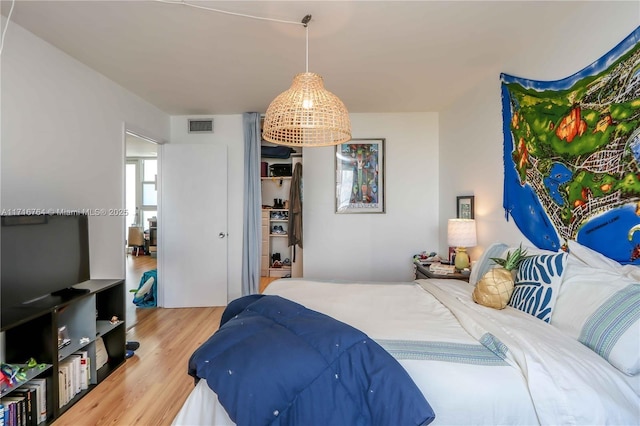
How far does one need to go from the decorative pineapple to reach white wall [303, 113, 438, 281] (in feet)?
6.68

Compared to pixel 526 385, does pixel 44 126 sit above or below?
above

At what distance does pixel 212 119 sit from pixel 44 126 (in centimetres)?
194

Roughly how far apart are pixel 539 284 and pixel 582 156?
787 millimetres

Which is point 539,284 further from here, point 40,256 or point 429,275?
point 40,256

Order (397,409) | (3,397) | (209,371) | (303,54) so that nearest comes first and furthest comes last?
(397,409) < (209,371) < (3,397) < (303,54)

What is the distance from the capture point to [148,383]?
213 cm

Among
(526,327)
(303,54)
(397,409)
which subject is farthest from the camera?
(303,54)

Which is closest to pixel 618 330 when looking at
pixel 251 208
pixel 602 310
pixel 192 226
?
pixel 602 310

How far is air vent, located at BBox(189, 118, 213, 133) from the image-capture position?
12.7 ft

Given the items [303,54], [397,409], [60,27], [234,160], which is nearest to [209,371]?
[397,409]

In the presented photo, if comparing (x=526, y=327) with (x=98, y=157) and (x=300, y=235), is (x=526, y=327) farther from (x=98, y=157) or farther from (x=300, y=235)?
(x=98, y=157)

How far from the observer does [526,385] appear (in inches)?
43.7

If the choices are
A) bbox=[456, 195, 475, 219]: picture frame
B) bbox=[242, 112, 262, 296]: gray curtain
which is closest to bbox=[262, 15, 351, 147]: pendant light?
bbox=[456, 195, 475, 219]: picture frame

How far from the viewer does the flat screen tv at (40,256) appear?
162 centimetres
